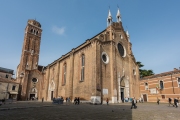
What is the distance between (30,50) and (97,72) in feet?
113

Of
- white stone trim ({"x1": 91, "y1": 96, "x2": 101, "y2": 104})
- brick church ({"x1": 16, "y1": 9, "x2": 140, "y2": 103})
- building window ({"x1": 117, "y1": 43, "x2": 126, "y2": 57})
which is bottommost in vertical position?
white stone trim ({"x1": 91, "y1": 96, "x2": 101, "y2": 104})

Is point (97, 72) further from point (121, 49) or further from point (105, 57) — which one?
point (121, 49)

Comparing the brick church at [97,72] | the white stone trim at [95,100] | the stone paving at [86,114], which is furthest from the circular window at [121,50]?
the stone paving at [86,114]

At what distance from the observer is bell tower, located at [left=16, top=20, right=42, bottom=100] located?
1594 inches

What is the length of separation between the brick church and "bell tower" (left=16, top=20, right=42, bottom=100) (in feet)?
3.03

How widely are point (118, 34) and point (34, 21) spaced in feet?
122

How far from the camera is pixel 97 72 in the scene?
68.8ft

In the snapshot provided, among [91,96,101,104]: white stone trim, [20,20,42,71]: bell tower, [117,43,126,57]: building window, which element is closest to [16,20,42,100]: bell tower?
[20,20,42,71]: bell tower

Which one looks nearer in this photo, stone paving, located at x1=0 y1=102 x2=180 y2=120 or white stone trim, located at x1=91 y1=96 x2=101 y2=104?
stone paving, located at x1=0 y1=102 x2=180 y2=120

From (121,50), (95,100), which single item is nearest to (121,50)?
(121,50)

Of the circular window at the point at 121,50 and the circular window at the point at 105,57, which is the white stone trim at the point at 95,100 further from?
the circular window at the point at 121,50

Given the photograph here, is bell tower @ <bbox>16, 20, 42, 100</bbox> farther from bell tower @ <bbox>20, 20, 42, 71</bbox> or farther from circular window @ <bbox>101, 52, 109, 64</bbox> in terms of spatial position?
circular window @ <bbox>101, 52, 109, 64</bbox>

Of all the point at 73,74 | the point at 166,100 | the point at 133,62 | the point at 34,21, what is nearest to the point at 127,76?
the point at 133,62

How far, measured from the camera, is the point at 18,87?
121 ft
